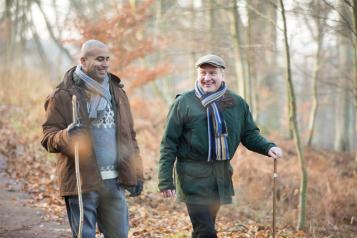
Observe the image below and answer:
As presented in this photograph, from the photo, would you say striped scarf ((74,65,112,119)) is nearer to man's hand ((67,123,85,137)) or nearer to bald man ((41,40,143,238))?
bald man ((41,40,143,238))

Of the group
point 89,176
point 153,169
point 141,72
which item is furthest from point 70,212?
point 141,72

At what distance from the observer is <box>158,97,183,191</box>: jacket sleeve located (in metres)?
4.55

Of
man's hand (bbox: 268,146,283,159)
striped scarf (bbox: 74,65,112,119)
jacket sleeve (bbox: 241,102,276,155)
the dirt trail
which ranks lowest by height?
the dirt trail

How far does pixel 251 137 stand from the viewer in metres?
4.87

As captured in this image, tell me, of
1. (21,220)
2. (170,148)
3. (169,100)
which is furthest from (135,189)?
(169,100)

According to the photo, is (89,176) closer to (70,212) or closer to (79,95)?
(70,212)

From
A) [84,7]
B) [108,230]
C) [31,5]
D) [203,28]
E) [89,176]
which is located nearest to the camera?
[89,176]

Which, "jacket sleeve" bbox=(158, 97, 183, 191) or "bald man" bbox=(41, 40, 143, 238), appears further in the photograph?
"jacket sleeve" bbox=(158, 97, 183, 191)

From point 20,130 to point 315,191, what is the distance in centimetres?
720

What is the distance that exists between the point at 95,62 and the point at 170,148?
1.01 meters

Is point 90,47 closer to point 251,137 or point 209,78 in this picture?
point 209,78

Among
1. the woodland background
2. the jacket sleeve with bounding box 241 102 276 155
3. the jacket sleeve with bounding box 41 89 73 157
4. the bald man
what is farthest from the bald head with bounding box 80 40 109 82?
the woodland background

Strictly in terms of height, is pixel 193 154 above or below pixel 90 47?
below

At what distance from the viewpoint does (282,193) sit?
35.3 feet
